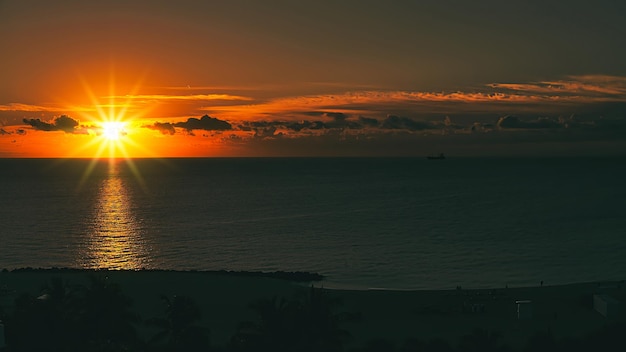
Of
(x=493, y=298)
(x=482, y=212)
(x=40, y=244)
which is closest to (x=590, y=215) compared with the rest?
(x=482, y=212)

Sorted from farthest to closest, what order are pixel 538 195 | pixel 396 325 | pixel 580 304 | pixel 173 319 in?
pixel 538 195
pixel 580 304
pixel 396 325
pixel 173 319

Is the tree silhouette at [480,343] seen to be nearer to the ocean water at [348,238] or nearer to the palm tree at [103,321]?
the palm tree at [103,321]

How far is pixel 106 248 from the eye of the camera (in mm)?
92000

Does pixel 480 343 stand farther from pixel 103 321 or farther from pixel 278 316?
pixel 103 321

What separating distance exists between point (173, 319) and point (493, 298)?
28.4 metres

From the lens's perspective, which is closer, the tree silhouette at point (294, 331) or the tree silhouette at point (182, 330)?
the tree silhouette at point (294, 331)

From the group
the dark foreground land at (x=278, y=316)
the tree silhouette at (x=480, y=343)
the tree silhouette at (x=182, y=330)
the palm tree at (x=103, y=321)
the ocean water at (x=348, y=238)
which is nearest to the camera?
the tree silhouette at (x=480, y=343)

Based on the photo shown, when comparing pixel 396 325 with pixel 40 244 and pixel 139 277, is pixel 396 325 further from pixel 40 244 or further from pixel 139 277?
pixel 40 244

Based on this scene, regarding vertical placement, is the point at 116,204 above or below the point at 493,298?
above

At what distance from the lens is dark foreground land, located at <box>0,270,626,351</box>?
30.4 metres

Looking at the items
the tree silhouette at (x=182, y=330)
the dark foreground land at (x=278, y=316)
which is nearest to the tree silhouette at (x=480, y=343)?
the dark foreground land at (x=278, y=316)

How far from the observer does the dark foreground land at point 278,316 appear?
30.4m

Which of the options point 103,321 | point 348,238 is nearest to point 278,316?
point 103,321

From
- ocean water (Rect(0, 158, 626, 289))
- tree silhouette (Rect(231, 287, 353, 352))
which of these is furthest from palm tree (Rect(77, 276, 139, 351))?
ocean water (Rect(0, 158, 626, 289))
